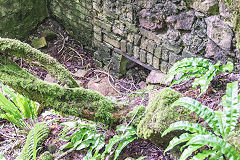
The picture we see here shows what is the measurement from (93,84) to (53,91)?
6.88 ft

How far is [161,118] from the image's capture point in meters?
2.16

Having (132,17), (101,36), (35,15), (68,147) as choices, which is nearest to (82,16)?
(101,36)

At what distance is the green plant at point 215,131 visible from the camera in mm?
1615

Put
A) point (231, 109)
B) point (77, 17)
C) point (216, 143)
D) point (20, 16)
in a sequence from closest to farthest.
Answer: point (216, 143) → point (231, 109) → point (77, 17) → point (20, 16)

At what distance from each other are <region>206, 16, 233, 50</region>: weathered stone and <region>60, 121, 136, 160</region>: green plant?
56.6 inches

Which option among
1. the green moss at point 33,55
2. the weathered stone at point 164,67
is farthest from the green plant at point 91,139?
the weathered stone at point 164,67

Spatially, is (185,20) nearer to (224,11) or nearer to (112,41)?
(224,11)

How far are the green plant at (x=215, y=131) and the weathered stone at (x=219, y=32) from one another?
1.24m

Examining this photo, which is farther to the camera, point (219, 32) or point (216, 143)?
point (219, 32)

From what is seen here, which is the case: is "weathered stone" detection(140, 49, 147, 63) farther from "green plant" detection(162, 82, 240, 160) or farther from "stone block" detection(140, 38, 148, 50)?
"green plant" detection(162, 82, 240, 160)

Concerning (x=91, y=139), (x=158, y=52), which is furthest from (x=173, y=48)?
(x=91, y=139)

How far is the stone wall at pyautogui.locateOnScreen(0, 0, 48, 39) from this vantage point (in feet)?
16.7

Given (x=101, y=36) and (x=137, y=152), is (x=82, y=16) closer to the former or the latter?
(x=101, y=36)

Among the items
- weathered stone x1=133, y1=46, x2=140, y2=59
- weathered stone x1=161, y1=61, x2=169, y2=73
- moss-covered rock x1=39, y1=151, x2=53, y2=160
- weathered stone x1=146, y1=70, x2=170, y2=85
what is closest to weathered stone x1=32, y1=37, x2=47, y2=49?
weathered stone x1=133, y1=46, x2=140, y2=59
